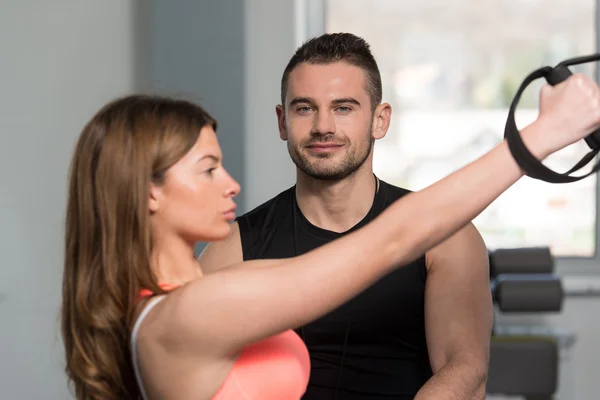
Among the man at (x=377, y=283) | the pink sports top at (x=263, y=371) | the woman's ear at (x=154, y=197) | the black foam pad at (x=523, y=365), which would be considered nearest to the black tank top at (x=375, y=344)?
the man at (x=377, y=283)

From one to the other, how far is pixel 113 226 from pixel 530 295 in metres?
2.02

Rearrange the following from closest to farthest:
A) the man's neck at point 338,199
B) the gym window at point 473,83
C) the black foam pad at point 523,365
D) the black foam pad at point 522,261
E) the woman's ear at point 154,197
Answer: the woman's ear at point 154,197 → the man's neck at point 338,199 → the black foam pad at point 523,365 → the black foam pad at point 522,261 → the gym window at point 473,83

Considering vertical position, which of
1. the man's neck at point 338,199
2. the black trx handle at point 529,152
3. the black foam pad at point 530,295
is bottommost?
the black foam pad at point 530,295

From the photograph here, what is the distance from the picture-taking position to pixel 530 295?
2846mm

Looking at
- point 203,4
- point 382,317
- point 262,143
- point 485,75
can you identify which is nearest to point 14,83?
point 203,4

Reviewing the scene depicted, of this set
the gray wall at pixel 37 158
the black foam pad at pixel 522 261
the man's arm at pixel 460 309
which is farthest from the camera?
the black foam pad at pixel 522 261

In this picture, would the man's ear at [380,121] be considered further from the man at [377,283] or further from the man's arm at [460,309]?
the man's arm at [460,309]

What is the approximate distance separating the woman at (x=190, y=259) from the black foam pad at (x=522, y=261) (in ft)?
6.25

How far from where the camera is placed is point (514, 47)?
3572mm

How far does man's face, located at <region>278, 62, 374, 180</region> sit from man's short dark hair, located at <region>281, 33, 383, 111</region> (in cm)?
2

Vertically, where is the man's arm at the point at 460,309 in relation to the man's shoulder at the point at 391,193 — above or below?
below

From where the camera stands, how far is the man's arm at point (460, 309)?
1.67 metres

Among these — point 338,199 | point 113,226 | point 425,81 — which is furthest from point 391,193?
point 425,81

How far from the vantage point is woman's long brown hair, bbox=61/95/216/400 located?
1.09 metres
